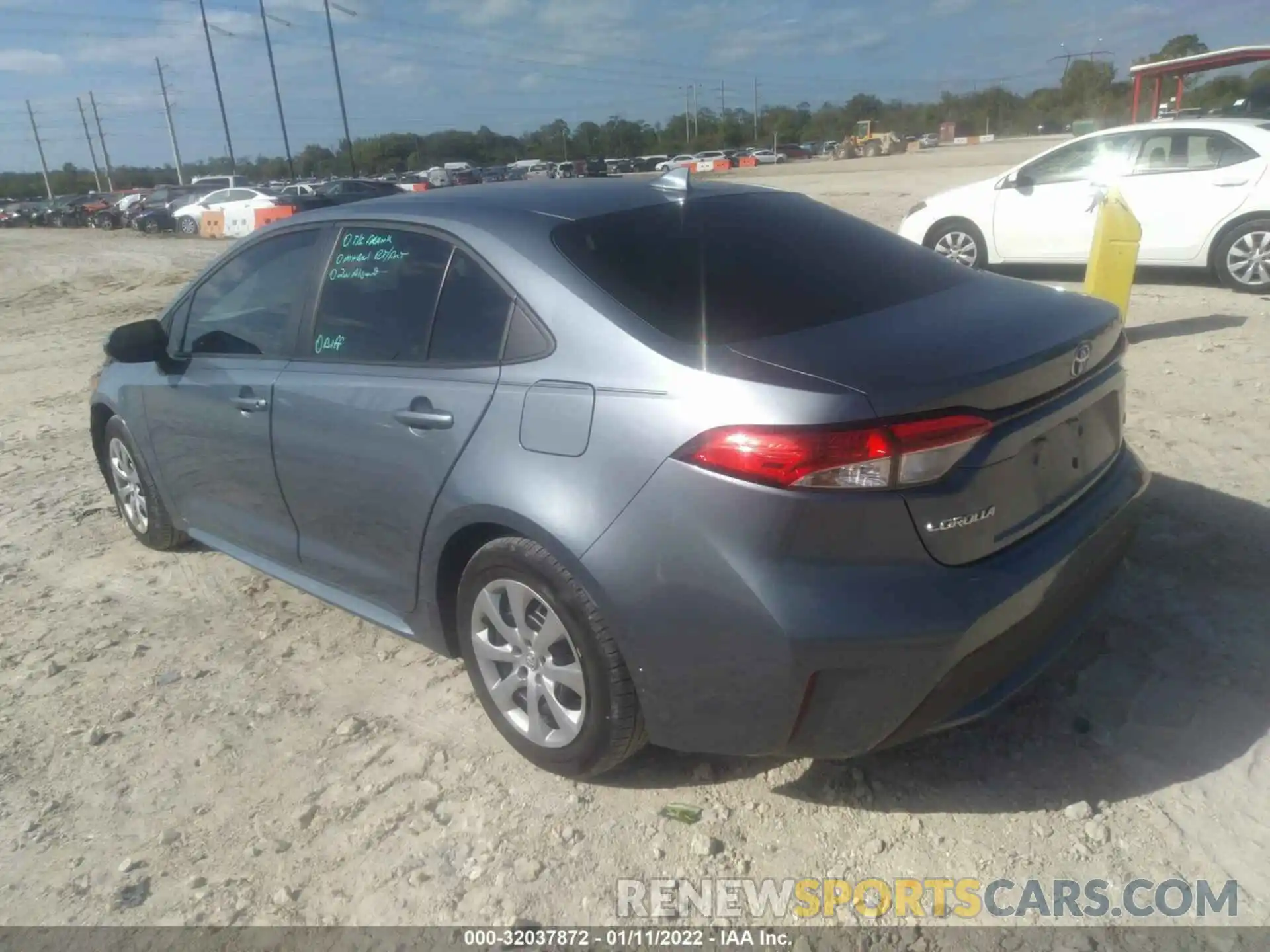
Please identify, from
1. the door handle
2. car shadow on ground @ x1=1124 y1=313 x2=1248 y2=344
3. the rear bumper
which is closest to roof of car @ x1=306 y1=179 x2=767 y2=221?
the door handle

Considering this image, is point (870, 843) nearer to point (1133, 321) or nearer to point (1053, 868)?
point (1053, 868)

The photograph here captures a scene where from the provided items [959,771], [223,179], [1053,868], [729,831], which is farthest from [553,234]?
[223,179]

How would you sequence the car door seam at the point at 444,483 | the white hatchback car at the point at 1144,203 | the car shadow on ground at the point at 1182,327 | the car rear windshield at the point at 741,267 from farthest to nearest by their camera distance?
the white hatchback car at the point at 1144,203
the car shadow on ground at the point at 1182,327
the car door seam at the point at 444,483
the car rear windshield at the point at 741,267

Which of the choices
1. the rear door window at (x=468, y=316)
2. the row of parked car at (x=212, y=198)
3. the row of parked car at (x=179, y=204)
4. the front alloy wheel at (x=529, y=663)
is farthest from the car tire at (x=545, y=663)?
the row of parked car at (x=179, y=204)

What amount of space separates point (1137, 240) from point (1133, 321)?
1786mm

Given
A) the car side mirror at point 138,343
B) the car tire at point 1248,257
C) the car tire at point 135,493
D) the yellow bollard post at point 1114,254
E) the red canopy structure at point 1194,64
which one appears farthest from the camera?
the red canopy structure at point 1194,64

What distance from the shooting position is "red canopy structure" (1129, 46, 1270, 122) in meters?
17.4

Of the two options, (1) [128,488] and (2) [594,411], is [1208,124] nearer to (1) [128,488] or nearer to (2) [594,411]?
(2) [594,411]

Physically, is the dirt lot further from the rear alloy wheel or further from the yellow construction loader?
the yellow construction loader

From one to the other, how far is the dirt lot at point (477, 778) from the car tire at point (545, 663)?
0.18 meters

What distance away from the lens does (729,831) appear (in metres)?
2.72

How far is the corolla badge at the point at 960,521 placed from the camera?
7.63 feet

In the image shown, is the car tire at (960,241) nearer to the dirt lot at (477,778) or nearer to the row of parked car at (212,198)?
the dirt lot at (477,778)

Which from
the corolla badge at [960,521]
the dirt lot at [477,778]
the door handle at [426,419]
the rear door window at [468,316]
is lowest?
the dirt lot at [477,778]
